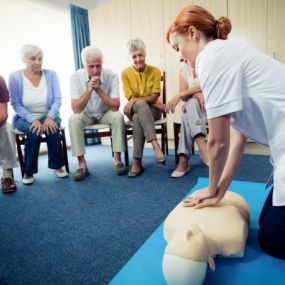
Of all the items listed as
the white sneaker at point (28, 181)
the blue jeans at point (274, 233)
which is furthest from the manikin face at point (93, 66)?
the blue jeans at point (274, 233)

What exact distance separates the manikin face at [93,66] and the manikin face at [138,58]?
1.01 feet

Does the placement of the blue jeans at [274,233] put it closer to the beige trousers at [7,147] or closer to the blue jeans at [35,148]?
the blue jeans at [35,148]

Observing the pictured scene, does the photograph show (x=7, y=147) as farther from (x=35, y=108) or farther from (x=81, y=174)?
(x=81, y=174)

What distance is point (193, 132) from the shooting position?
229cm

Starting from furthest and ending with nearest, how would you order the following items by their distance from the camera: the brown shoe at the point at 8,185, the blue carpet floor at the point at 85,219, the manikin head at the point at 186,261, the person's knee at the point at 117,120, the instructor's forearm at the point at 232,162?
1. the person's knee at the point at 117,120
2. the brown shoe at the point at 8,185
3. the blue carpet floor at the point at 85,219
4. the instructor's forearm at the point at 232,162
5. the manikin head at the point at 186,261

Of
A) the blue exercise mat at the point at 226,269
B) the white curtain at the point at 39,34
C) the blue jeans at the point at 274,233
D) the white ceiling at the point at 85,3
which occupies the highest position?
the white ceiling at the point at 85,3

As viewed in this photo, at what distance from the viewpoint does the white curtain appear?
3.05 metres

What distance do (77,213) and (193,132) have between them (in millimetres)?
1089

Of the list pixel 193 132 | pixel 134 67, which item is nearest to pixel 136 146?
pixel 193 132

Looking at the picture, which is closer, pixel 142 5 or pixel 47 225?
pixel 47 225

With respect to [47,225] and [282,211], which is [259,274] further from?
[47,225]

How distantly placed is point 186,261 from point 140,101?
185cm

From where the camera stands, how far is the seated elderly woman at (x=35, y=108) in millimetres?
2338

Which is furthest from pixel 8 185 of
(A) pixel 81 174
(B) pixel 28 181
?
(A) pixel 81 174
